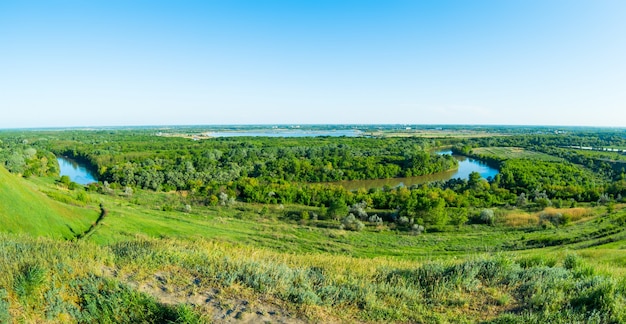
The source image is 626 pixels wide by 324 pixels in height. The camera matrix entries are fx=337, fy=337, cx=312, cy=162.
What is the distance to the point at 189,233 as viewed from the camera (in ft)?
84.5

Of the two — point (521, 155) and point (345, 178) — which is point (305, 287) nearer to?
point (345, 178)

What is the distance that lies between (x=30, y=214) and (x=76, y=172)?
7644 cm

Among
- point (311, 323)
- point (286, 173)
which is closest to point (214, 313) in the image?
point (311, 323)

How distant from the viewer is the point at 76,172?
81000 millimetres

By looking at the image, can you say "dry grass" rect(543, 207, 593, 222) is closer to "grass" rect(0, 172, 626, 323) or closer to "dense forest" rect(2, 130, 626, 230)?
"dense forest" rect(2, 130, 626, 230)

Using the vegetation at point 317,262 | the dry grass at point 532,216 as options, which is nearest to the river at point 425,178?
the vegetation at point 317,262

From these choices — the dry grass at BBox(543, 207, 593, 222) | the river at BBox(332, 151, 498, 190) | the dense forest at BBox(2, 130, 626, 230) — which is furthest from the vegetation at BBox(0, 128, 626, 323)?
the river at BBox(332, 151, 498, 190)

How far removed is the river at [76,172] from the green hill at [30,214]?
53.9 meters

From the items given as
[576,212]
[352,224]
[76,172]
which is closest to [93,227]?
[352,224]

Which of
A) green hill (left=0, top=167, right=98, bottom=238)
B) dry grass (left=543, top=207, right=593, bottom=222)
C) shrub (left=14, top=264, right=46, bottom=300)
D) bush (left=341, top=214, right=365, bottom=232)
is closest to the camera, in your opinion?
shrub (left=14, top=264, right=46, bottom=300)

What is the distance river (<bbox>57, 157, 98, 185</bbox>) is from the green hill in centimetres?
5387

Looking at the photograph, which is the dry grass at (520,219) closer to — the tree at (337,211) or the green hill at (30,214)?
the tree at (337,211)

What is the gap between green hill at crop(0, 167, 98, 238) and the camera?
52.7 feet

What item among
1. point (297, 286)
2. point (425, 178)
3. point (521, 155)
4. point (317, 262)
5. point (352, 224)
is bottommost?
point (425, 178)
